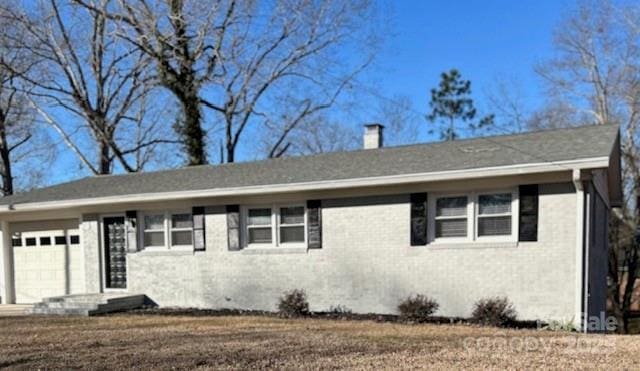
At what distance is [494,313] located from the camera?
8.34 m

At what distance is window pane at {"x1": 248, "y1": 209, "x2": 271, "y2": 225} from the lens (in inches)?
437

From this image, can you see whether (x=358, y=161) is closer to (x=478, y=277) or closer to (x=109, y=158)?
(x=478, y=277)

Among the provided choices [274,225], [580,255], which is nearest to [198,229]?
[274,225]

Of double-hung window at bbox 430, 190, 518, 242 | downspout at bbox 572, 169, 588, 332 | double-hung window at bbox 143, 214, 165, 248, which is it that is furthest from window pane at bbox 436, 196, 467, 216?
double-hung window at bbox 143, 214, 165, 248

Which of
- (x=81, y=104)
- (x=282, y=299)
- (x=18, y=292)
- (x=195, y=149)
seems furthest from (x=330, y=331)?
(x=81, y=104)

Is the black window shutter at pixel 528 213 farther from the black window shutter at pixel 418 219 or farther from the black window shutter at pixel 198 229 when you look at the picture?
the black window shutter at pixel 198 229

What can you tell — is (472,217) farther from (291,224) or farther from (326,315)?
(291,224)

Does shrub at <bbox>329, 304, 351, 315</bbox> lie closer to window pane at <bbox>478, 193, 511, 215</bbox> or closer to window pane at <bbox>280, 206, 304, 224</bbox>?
window pane at <bbox>280, 206, 304, 224</bbox>

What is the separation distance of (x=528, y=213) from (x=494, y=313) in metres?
1.85

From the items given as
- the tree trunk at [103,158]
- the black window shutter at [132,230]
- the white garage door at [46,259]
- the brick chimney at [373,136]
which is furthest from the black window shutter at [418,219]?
the tree trunk at [103,158]

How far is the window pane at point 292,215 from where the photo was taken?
10781 mm

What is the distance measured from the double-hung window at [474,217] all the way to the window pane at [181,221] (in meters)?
5.88

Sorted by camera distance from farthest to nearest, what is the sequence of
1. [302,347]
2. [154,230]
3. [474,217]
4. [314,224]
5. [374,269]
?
[154,230], [314,224], [374,269], [474,217], [302,347]

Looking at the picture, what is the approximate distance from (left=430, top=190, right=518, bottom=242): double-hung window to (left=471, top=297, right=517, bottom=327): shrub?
1.17 meters
